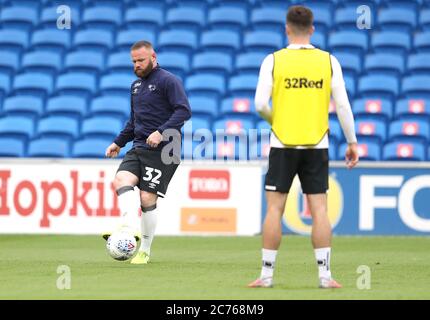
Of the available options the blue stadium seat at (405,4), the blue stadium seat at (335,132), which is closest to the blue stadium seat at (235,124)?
the blue stadium seat at (335,132)

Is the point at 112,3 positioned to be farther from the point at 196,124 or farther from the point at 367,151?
the point at 367,151

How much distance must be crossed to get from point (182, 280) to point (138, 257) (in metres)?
1.90

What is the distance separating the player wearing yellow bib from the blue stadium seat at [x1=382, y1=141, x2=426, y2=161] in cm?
851

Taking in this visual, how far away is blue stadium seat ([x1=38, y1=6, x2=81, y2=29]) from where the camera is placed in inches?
765

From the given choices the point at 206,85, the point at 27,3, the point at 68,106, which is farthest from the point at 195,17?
the point at 27,3

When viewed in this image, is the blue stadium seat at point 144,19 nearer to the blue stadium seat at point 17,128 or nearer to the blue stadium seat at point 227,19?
the blue stadium seat at point 227,19

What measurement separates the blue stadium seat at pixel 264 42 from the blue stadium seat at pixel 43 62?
321 centimetres

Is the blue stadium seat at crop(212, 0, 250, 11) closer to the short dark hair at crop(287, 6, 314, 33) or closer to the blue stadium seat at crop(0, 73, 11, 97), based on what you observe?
the blue stadium seat at crop(0, 73, 11, 97)

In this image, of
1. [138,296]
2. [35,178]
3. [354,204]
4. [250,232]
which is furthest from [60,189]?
[138,296]

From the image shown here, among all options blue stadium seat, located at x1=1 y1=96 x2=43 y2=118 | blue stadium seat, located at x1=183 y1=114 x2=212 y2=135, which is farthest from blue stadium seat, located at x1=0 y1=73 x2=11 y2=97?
blue stadium seat, located at x1=183 y1=114 x2=212 y2=135

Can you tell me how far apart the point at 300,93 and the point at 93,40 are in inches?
461

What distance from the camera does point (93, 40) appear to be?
19.0 m

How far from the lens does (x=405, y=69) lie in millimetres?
18141
